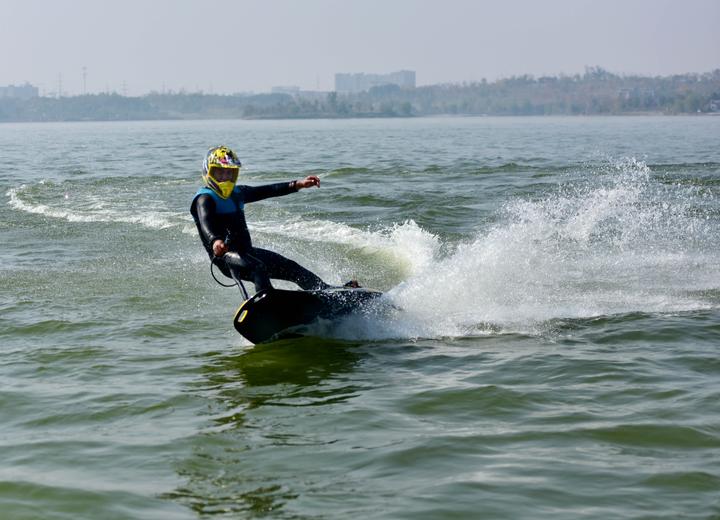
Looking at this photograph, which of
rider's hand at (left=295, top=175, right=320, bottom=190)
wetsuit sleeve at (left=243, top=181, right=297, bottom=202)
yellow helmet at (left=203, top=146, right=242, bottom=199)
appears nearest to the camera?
yellow helmet at (left=203, top=146, right=242, bottom=199)

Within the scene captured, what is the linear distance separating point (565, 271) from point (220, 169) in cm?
563

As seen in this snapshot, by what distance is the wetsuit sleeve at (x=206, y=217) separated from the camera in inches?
381

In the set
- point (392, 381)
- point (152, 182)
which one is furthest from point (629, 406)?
point (152, 182)

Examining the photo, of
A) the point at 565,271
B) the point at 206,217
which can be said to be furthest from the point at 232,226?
the point at 565,271

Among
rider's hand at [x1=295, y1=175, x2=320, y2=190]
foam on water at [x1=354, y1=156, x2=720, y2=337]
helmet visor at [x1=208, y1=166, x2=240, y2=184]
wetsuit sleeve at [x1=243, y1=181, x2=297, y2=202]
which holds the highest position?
helmet visor at [x1=208, y1=166, x2=240, y2=184]

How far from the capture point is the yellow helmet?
9828 millimetres

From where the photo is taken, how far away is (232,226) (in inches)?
394

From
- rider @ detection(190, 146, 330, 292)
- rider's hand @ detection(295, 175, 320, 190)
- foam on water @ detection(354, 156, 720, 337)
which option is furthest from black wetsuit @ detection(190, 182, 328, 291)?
foam on water @ detection(354, 156, 720, 337)

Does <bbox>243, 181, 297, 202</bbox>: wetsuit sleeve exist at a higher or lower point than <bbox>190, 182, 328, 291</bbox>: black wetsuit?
higher

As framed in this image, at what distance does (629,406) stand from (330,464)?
2.40 m

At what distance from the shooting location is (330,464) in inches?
256

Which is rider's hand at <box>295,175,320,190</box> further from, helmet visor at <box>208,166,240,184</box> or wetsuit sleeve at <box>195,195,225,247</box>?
wetsuit sleeve at <box>195,195,225,247</box>

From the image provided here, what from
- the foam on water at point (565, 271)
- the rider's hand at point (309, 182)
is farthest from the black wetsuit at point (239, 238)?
the foam on water at point (565, 271)

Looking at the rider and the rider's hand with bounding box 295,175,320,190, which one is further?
the rider's hand with bounding box 295,175,320,190
